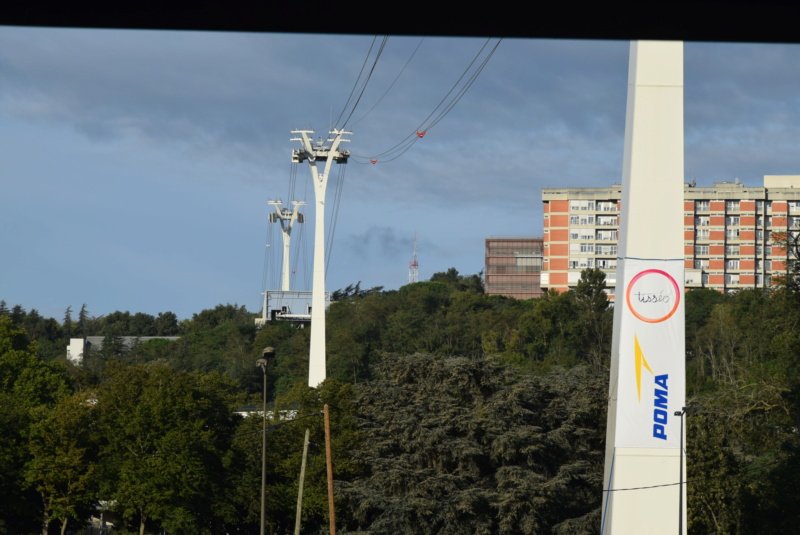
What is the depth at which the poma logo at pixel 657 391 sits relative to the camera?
104 ft

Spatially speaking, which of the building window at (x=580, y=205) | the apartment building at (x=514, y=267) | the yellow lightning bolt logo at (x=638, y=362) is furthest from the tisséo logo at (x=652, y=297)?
the apartment building at (x=514, y=267)

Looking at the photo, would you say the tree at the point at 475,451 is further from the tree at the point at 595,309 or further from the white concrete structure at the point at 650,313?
the tree at the point at 595,309

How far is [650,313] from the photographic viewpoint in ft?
106

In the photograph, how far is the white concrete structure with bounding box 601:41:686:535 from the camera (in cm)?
3117

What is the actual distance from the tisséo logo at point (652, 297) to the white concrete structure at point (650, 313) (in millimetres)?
30

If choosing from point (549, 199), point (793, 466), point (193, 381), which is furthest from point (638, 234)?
point (549, 199)

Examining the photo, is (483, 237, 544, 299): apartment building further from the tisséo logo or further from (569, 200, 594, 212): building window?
the tisséo logo

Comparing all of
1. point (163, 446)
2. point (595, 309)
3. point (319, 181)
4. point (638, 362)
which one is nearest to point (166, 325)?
point (595, 309)

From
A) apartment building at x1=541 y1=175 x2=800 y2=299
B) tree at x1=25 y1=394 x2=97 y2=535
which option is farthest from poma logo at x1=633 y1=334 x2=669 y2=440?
apartment building at x1=541 y1=175 x2=800 y2=299

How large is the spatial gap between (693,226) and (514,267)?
123 feet

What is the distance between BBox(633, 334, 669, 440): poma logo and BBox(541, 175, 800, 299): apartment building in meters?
116

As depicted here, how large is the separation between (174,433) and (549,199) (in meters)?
101

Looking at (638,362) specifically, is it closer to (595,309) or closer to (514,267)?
(595,309)

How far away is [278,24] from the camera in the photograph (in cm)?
503
